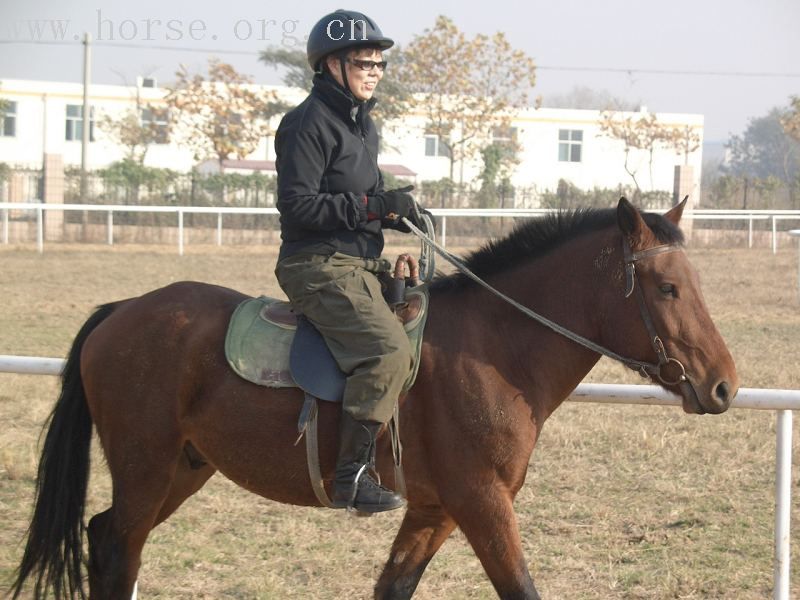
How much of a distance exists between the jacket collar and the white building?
41843 millimetres

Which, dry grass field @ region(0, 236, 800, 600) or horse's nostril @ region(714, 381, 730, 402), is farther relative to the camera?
dry grass field @ region(0, 236, 800, 600)

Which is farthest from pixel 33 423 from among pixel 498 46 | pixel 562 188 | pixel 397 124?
pixel 397 124

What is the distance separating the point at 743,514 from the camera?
239 inches

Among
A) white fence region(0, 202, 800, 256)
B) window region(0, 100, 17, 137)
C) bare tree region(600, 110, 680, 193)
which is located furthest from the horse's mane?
window region(0, 100, 17, 137)

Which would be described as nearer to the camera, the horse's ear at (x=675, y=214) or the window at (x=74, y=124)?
the horse's ear at (x=675, y=214)

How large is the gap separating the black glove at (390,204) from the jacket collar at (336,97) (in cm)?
36

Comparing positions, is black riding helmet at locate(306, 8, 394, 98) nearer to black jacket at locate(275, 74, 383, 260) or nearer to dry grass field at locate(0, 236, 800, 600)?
black jacket at locate(275, 74, 383, 260)

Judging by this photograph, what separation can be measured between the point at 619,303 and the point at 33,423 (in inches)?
226

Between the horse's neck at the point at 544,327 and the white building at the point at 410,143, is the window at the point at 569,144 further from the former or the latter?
the horse's neck at the point at 544,327

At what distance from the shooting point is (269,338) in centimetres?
427

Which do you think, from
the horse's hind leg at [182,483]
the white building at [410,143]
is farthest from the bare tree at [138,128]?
the horse's hind leg at [182,483]

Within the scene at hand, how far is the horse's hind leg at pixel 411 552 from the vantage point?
435 centimetres

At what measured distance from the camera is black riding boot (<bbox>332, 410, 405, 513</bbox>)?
13.1 ft

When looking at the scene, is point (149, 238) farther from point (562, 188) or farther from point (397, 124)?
point (397, 124)
